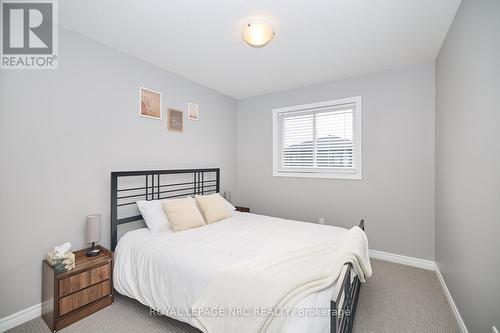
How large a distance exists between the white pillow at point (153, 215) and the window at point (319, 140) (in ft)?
7.06

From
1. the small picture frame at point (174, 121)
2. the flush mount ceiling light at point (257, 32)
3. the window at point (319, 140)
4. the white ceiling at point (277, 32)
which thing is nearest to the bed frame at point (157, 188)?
the small picture frame at point (174, 121)

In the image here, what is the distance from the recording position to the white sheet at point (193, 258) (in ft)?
5.09

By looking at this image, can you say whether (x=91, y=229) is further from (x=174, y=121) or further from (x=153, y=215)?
(x=174, y=121)

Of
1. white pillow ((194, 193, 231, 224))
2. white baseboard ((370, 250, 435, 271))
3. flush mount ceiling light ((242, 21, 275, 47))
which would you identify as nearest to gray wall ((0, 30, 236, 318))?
white pillow ((194, 193, 231, 224))

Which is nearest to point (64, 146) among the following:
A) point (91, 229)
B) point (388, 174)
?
point (91, 229)

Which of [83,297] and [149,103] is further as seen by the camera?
[149,103]

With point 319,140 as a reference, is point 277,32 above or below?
above

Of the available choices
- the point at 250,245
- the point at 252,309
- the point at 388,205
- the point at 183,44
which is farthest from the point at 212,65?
the point at 388,205

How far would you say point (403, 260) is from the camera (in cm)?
295

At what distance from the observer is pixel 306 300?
4.03ft

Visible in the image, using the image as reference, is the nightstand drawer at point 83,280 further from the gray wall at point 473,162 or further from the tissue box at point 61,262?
the gray wall at point 473,162

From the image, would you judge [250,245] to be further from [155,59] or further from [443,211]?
[155,59]

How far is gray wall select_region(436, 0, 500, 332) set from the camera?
1302 mm

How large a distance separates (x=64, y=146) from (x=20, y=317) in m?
1.51
